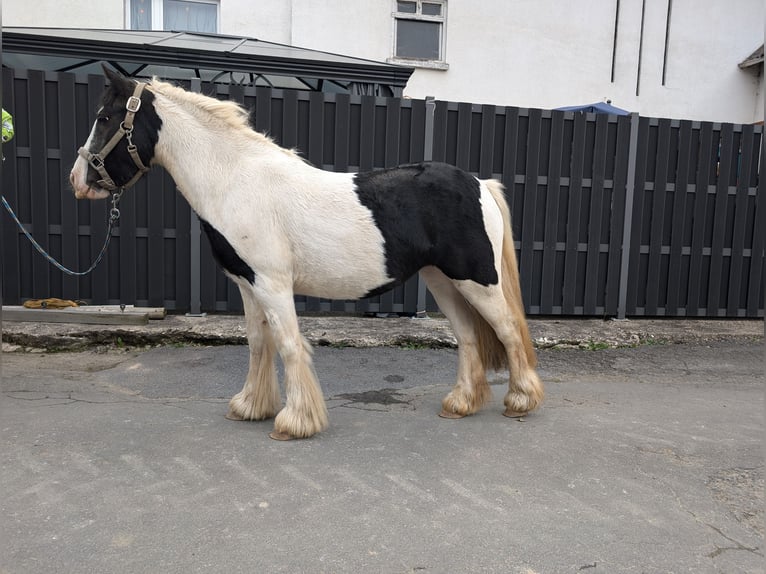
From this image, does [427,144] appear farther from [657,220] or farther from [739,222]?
[739,222]

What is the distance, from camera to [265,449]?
119 inches

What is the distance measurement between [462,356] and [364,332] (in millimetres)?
2132

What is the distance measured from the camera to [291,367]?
3154 mm

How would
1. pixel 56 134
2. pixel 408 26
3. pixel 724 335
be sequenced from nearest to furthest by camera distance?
pixel 56 134 < pixel 724 335 < pixel 408 26

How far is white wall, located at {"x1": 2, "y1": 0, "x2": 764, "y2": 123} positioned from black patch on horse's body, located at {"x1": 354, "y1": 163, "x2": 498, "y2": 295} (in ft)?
24.9

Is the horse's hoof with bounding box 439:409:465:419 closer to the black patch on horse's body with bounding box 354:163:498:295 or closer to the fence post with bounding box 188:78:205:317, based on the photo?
the black patch on horse's body with bounding box 354:163:498:295

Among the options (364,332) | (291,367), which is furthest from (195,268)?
(291,367)

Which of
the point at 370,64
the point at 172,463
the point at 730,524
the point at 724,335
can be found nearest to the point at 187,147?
the point at 172,463

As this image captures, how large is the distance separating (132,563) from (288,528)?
1.94ft

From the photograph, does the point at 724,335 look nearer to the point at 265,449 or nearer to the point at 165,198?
the point at 265,449

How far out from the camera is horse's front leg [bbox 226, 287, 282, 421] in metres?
3.40

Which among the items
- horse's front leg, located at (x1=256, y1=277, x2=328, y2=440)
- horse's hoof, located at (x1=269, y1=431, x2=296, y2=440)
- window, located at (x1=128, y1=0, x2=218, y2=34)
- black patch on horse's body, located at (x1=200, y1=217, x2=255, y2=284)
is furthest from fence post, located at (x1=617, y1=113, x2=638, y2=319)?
window, located at (x1=128, y1=0, x2=218, y2=34)

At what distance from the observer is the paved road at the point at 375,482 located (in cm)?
212

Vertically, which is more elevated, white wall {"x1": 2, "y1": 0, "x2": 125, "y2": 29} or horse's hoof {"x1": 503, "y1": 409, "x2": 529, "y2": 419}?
white wall {"x1": 2, "y1": 0, "x2": 125, "y2": 29}
